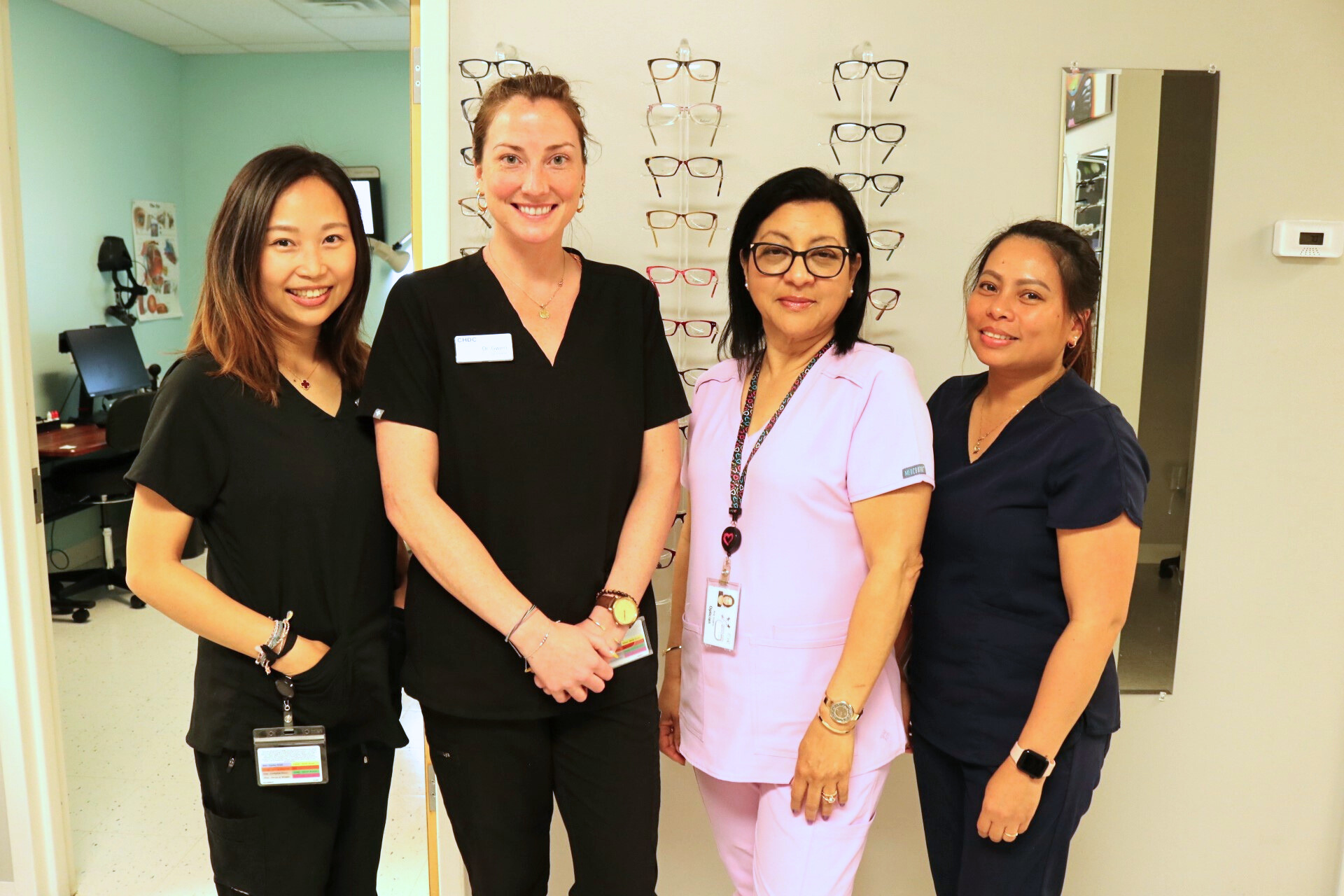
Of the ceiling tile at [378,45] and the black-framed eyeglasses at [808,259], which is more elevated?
the ceiling tile at [378,45]

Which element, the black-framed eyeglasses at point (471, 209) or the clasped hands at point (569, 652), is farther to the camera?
the black-framed eyeglasses at point (471, 209)

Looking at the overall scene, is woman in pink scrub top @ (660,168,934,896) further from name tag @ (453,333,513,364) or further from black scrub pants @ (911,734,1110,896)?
name tag @ (453,333,513,364)

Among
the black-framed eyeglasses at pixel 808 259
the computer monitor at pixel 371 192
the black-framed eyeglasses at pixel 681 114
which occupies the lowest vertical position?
the black-framed eyeglasses at pixel 808 259

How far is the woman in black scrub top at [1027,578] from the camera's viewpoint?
1.35 m

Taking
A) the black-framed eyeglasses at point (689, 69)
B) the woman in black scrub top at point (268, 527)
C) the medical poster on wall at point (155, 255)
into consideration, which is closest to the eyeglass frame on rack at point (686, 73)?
the black-framed eyeglasses at point (689, 69)

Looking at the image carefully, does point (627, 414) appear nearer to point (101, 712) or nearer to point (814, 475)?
point (814, 475)

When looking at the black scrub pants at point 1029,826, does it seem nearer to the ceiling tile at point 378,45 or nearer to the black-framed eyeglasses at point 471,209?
the black-framed eyeglasses at point 471,209

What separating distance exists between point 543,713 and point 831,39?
164cm

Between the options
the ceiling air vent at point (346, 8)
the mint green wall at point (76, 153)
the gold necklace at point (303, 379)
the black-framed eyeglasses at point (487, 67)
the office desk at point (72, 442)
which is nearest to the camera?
the gold necklace at point (303, 379)

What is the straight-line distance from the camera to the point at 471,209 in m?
2.09

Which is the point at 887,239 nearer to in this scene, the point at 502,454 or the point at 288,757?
the point at 502,454

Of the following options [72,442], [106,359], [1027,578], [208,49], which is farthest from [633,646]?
[208,49]

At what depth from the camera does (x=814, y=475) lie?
55.7 inches

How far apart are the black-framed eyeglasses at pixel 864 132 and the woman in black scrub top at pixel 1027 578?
0.70 m
